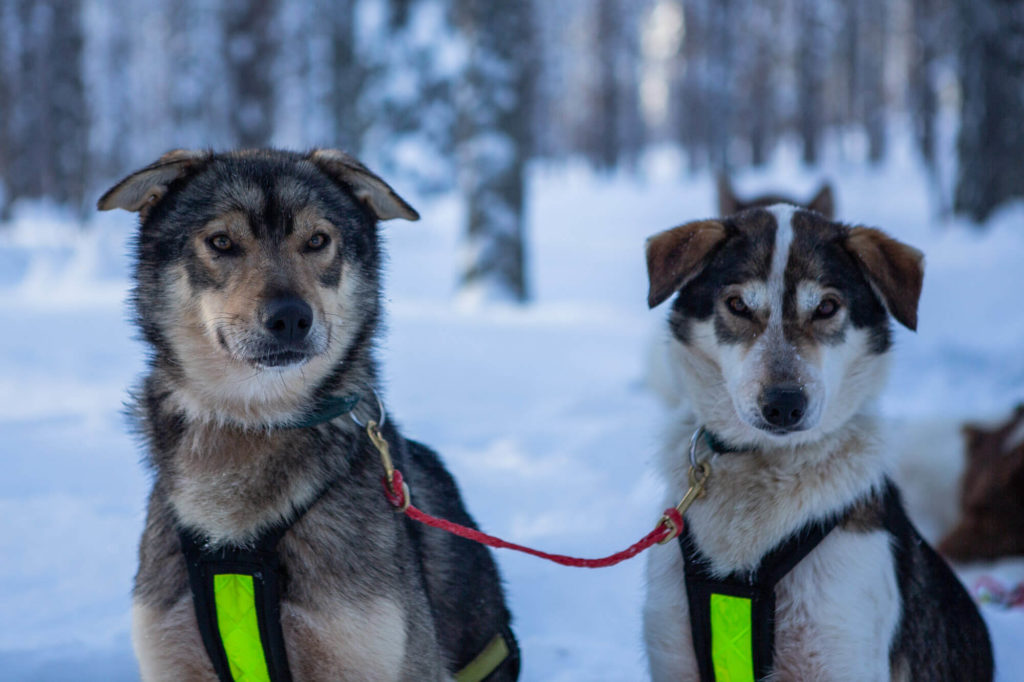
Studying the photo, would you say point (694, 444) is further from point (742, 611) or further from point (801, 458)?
point (742, 611)

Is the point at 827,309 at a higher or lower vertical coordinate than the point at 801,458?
higher

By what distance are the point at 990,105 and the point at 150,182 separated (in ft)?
33.5

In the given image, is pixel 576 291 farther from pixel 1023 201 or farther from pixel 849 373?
pixel 849 373

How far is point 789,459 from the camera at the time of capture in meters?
2.79

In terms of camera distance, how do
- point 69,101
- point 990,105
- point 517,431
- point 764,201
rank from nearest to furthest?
point 517,431 < point 764,201 < point 990,105 < point 69,101

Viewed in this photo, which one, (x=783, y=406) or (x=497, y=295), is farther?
(x=497, y=295)

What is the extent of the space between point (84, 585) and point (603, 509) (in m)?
2.55

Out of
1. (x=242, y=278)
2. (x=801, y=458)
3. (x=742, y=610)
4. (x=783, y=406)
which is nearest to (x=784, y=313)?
(x=783, y=406)

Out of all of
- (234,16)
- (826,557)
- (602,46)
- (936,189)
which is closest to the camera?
(826,557)

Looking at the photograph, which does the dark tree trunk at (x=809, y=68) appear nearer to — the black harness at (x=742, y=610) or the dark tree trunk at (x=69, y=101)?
the dark tree trunk at (x=69, y=101)

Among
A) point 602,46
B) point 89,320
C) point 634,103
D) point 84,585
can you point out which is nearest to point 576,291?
point 89,320

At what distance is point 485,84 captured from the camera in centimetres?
1135

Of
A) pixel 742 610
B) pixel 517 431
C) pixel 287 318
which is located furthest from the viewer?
pixel 517 431

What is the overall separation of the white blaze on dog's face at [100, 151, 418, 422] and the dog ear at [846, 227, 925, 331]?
136cm
